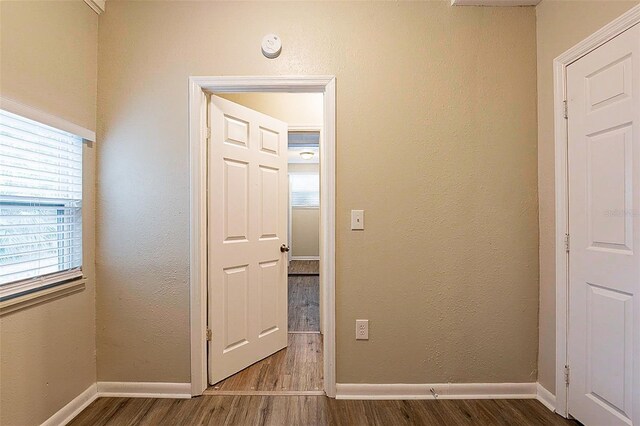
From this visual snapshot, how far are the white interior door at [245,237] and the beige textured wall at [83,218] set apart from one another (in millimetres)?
727

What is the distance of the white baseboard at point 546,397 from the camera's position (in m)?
1.72

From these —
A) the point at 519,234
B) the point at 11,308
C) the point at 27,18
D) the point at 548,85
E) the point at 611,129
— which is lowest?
the point at 11,308

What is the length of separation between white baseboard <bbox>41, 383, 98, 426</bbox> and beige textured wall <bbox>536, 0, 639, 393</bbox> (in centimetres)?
282

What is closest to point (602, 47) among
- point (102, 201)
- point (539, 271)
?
point (539, 271)

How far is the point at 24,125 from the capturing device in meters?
1.41

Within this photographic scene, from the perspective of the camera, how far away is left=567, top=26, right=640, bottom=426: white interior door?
1.33 meters

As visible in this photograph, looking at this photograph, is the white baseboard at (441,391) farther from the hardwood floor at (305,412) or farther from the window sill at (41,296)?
the window sill at (41,296)

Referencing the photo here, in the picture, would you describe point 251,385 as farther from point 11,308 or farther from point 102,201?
point 102,201

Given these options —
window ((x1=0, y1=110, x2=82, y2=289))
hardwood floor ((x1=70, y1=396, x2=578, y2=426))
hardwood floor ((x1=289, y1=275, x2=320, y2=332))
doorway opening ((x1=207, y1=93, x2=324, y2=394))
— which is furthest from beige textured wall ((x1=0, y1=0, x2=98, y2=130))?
hardwood floor ((x1=289, y1=275, x2=320, y2=332))

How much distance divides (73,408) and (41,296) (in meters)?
0.73

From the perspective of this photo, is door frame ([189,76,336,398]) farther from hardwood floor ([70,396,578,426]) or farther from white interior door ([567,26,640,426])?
white interior door ([567,26,640,426])

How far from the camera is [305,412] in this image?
1697 millimetres

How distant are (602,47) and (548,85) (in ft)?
1.07

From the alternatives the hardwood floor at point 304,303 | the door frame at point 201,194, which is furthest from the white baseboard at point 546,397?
the hardwood floor at point 304,303
